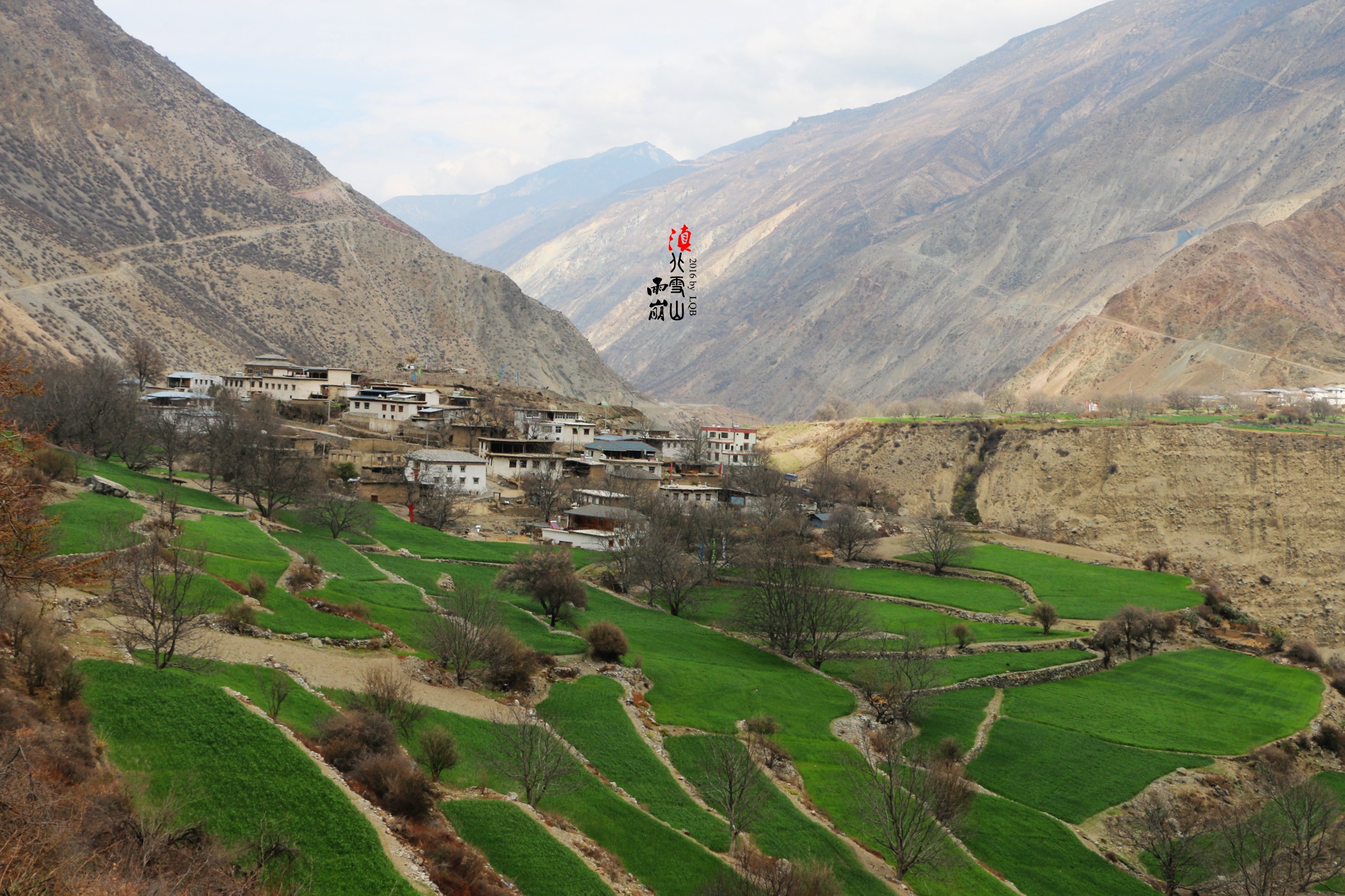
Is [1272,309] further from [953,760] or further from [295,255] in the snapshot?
[295,255]

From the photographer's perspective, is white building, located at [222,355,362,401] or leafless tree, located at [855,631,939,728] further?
white building, located at [222,355,362,401]

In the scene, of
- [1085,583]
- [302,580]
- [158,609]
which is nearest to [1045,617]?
[1085,583]

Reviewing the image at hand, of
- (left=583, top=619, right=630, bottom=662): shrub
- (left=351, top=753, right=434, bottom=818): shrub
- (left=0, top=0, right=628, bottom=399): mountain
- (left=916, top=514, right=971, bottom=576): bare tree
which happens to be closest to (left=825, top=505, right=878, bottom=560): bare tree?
(left=916, top=514, right=971, bottom=576): bare tree

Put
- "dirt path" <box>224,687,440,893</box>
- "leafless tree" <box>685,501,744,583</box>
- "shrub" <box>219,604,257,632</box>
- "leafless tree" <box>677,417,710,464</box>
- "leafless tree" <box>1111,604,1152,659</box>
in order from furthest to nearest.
A: "leafless tree" <box>677,417,710,464</box> → "leafless tree" <box>685,501,744,583</box> → "leafless tree" <box>1111,604,1152,659</box> → "shrub" <box>219,604,257,632</box> → "dirt path" <box>224,687,440,893</box>

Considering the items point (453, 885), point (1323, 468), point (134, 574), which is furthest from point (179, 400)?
point (1323, 468)

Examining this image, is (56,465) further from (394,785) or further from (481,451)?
(481,451)

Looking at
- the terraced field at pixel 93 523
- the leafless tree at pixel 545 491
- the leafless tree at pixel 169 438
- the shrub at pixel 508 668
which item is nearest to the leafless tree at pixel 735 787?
the shrub at pixel 508 668

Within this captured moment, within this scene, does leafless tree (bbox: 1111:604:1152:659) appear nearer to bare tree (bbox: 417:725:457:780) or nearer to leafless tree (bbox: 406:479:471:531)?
bare tree (bbox: 417:725:457:780)
